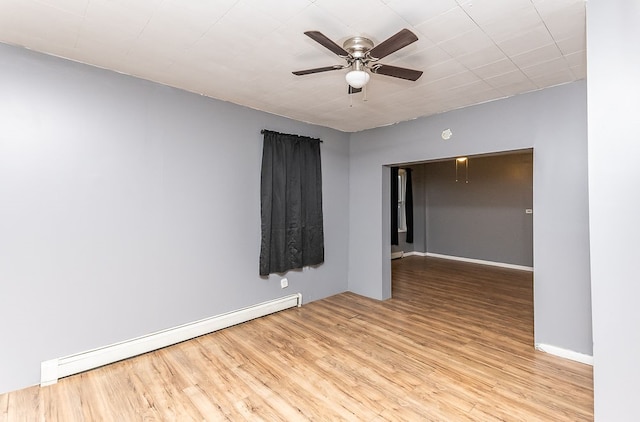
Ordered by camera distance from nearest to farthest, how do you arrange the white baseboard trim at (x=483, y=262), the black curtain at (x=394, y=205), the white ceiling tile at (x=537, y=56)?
the white ceiling tile at (x=537, y=56), the white baseboard trim at (x=483, y=262), the black curtain at (x=394, y=205)

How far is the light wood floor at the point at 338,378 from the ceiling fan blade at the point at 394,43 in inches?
92.8

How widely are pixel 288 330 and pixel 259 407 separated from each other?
4.14 ft

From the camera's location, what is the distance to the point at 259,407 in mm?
2104

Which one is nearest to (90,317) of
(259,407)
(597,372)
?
(259,407)

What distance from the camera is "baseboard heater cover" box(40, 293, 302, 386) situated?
7.76ft

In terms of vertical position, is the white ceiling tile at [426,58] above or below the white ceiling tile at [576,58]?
above

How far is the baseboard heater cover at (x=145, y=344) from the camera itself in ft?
7.76

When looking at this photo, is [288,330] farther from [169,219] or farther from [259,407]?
[169,219]

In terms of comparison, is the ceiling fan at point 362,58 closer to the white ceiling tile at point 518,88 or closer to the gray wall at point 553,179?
the white ceiling tile at point 518,88

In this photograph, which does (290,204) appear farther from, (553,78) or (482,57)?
(553,78)

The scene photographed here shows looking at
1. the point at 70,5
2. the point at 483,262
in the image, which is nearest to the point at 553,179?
the point at 70,5

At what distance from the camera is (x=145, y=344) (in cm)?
281

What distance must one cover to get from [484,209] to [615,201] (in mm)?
5953

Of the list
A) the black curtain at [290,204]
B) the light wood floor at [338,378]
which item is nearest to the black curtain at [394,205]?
the black curtain at [290,204]
